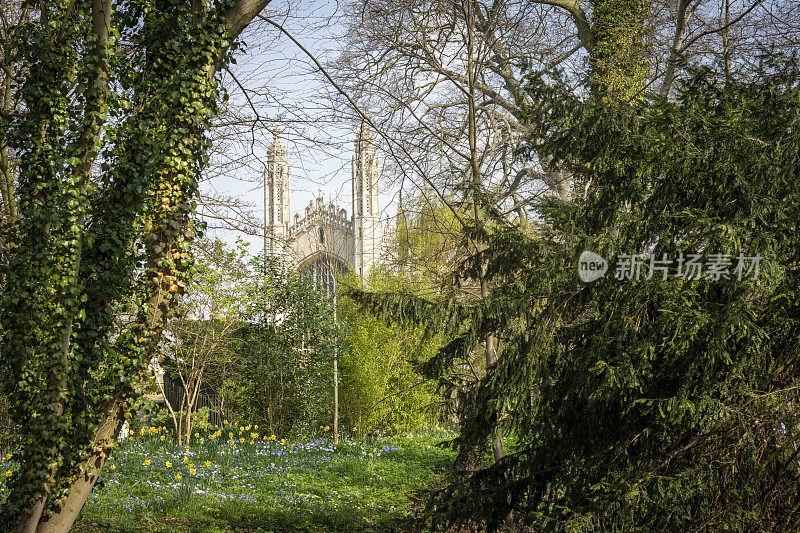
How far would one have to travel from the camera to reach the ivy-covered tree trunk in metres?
2.99

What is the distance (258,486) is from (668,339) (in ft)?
14.0

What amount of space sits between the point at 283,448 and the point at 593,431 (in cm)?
505

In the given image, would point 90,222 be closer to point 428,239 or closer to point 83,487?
point 83,487

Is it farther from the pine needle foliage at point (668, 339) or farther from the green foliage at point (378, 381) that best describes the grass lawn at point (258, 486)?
the pine needle foliage at point (668, 339)

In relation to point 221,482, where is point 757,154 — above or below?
above

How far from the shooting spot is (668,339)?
2375mm

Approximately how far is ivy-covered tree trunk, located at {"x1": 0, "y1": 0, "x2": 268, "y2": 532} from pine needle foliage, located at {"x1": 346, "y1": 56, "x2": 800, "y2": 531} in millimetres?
1832

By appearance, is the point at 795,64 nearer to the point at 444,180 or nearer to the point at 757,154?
the point at 757,154

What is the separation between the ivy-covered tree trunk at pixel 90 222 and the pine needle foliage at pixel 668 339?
183 cm

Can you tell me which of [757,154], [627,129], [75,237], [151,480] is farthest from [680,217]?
[151,480]

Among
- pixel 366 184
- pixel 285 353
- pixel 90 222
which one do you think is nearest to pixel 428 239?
pixel 366 184

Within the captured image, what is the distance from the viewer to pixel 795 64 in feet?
8.64

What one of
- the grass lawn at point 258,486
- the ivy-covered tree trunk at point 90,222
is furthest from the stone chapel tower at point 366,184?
the grass lawn at point 258,486

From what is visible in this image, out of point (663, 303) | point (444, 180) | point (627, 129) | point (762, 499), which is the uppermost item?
point (444, 180)
